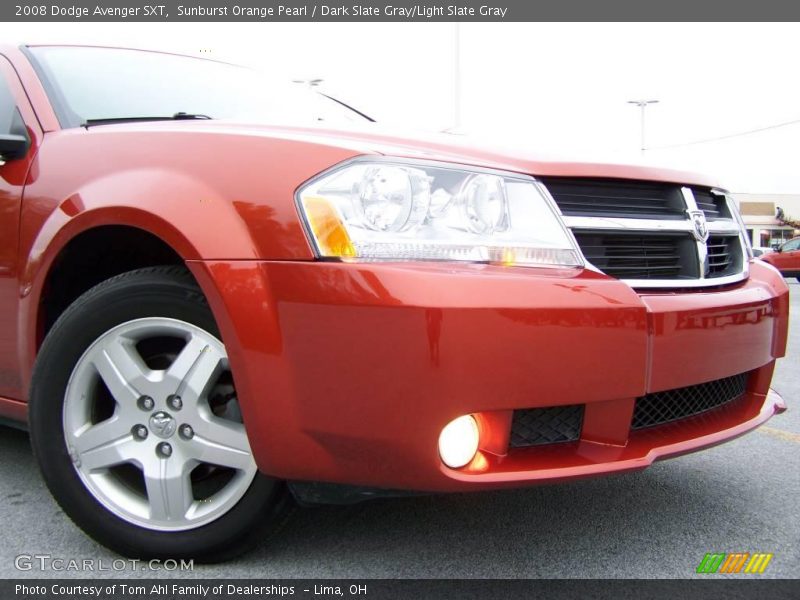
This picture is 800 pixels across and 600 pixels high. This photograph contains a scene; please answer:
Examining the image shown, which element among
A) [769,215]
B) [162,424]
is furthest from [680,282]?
[769,215]

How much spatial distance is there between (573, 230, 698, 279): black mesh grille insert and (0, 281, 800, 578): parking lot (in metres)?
0.80

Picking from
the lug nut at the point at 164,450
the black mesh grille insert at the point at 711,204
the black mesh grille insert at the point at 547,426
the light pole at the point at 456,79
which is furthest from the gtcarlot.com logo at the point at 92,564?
the light pole at the point at 456,79

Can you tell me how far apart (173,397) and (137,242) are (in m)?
0.55

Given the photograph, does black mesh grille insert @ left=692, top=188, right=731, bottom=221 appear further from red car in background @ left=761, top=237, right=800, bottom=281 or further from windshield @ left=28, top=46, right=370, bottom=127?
red car in background @ left=761, top=237, right=800, bottom=281

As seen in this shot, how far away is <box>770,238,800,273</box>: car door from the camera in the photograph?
71.1ft

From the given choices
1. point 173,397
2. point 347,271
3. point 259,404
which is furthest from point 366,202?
point 173,397

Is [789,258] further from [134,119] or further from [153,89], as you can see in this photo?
[134,119]

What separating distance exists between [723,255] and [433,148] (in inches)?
44.2

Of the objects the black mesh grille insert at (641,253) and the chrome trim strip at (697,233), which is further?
the chrome trim strip at (697,233)

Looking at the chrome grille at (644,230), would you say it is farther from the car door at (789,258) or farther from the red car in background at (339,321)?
the car door at (789,258)

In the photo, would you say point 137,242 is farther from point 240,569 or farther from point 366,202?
point 240,569

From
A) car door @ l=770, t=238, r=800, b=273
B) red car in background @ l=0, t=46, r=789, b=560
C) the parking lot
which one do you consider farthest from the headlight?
car door @ l=770, t=238, r=800, b=273

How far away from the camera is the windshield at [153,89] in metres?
2.62

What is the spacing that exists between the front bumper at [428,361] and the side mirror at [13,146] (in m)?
1.01
